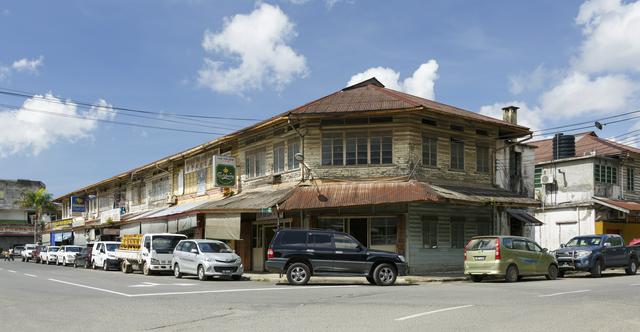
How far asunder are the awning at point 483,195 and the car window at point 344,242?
5.12 meters

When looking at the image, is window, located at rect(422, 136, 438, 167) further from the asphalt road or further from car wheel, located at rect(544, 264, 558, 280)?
the asphalt road

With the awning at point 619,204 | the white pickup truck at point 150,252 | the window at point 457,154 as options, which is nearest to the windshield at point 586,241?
the window at point 457,154

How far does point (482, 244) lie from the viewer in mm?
21922

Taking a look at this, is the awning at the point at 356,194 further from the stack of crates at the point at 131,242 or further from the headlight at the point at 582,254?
the stack of crates at the point at 131,242

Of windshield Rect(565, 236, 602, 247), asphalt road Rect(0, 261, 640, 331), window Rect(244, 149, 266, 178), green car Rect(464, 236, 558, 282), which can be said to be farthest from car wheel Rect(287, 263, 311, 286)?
windshield Rect(565, 236, 602, 247)

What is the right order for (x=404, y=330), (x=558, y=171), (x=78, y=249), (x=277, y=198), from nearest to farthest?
1. (x=404, y=330)
2. (x=277, y=198)
3. (x=558, y=171)
4. (x=78, y=249)

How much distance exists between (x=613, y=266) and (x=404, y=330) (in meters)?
18.9

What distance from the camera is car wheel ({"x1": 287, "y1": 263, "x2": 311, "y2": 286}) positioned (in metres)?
20.2

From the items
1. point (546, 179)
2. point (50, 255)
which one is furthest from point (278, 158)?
point (50, 255)

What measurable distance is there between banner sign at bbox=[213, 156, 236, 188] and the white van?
24.2ft

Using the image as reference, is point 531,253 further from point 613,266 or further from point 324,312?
point 324,312

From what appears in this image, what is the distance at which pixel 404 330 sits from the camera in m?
9.84

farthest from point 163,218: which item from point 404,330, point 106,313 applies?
point 404,330

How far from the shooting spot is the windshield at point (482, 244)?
21531mm
